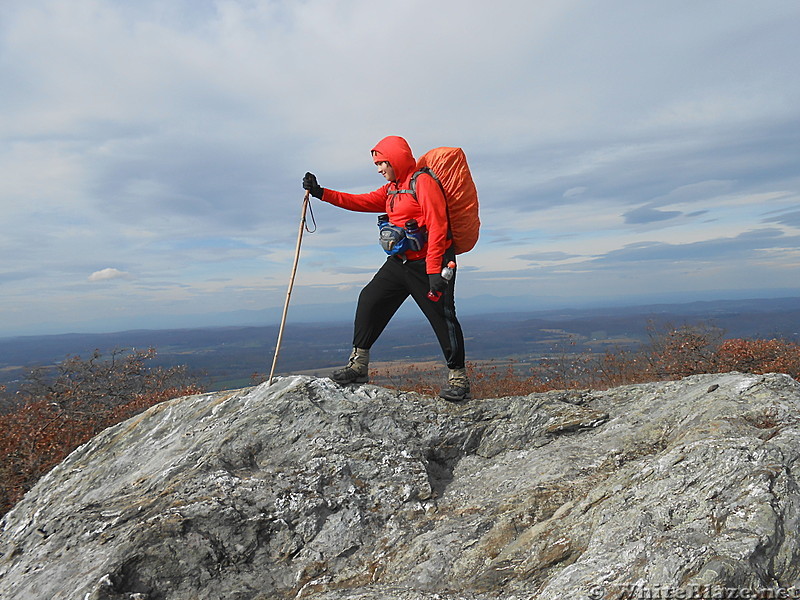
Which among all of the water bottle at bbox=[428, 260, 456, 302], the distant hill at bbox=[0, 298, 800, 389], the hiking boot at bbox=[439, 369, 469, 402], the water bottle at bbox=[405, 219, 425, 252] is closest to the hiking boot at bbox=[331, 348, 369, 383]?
the hiking boot at bbox=[439, 369, 469, 402]

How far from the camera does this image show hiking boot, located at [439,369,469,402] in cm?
552

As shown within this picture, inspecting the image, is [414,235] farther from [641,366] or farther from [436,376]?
[641,366]

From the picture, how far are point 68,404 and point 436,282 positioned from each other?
976 cm

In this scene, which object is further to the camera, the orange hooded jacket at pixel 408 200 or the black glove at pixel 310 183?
the black glove at pixel 310 183

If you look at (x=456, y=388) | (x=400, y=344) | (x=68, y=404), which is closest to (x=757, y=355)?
(x=456, y=388)

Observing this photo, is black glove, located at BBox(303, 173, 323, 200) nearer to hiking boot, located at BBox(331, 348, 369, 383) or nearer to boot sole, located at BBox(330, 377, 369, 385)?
hiking boot, located at BBox(331, 348, 369, 383)

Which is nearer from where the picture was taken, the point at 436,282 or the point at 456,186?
the point at 436,282

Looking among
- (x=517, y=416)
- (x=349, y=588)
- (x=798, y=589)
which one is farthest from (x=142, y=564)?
(x=798, y=589)

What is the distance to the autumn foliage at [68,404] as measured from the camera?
7.66m

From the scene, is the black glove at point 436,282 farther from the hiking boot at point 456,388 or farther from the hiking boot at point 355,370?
the hiking boot at point 355,370

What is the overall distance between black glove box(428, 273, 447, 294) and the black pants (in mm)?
238

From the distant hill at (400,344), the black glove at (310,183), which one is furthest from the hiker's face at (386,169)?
the distant hill at (400,344)

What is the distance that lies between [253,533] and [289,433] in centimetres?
108

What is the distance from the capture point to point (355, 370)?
561 centimetres
